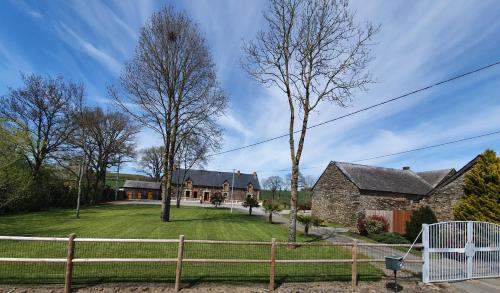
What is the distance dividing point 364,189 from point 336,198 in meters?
3.54

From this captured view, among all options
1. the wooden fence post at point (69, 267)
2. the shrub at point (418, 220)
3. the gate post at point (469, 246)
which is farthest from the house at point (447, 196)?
the wooden fence post at point (69, 267)

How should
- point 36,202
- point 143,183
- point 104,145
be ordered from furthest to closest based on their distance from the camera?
point 143,183 < point 104,145 < point 36,202

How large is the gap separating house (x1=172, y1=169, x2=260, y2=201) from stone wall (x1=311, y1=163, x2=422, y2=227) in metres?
37.2

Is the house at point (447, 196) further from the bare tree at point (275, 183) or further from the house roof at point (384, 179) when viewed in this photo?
the bare tree at point (275, 183)

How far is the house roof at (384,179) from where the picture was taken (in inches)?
1134

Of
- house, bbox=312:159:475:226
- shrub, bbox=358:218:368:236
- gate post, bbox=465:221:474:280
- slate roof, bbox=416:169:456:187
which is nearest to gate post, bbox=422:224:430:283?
gate post, bbox=465:221:474:280

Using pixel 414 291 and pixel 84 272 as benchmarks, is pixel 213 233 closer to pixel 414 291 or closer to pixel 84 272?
pixel 84 272

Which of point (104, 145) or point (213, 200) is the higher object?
point (104, 145)

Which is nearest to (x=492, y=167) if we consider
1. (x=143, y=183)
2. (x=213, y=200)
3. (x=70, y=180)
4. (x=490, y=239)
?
(x=490, y=239)

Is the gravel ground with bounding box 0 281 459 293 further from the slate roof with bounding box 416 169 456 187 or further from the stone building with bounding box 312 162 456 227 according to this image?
the slate roof with bounding box 416 169 456 187

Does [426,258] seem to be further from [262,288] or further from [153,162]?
[153,162]

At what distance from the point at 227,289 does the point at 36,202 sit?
26985 millimetres

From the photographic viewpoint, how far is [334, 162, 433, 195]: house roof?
2880 centimetres

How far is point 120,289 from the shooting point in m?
7.62
